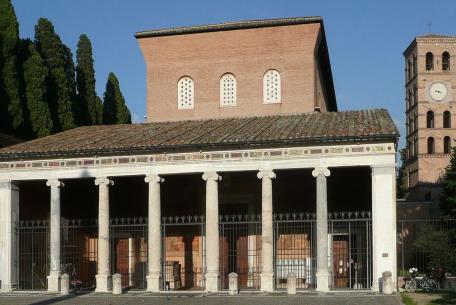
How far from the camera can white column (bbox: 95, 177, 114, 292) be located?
2295 centimetres

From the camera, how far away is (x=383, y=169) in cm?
2125

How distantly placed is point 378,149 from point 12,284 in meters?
13.0

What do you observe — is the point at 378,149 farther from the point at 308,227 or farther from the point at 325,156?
the point at 308,227

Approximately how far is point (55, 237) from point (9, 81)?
10654mm

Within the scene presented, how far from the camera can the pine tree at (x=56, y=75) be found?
35656 millimetres

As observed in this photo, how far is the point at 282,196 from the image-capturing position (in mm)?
26422

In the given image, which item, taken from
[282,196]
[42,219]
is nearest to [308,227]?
[282,196]

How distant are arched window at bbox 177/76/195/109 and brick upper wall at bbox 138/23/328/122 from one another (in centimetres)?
18

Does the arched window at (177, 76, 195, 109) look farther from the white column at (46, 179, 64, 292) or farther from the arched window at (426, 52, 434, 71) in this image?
the arched window at (426, 52, 434, 71)

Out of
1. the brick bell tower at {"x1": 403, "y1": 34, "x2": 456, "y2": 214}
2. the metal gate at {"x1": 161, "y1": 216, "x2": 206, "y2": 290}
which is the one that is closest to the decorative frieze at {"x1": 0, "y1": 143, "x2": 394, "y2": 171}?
the metal gate at {"x1": 161, "y1": 216, "x2": 206, "y2": 290}

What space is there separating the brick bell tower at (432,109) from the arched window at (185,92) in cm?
3021

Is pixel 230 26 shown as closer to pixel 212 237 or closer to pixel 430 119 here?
pixel 212 237

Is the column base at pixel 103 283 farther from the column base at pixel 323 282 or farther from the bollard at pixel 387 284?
the bollard at pixel 387 284

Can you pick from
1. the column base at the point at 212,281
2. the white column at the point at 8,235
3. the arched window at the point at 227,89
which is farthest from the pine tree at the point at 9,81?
the column base at the point at 212,281
